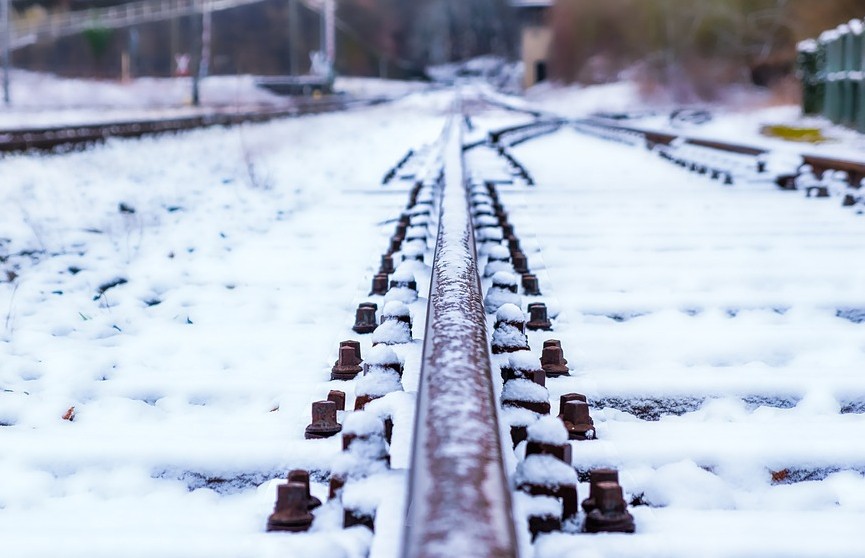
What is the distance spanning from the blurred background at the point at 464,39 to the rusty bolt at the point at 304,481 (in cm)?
2349

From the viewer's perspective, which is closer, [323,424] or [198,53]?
[323,424]

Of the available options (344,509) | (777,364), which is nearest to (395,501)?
(344,509)

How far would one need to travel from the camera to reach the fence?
44.1 feet

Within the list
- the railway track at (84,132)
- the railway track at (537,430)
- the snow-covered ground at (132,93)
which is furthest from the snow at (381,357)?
the snow-covered ground at (132,93)

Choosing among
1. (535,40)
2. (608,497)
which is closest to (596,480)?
(608,497)

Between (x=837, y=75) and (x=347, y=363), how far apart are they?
14352 millimetres

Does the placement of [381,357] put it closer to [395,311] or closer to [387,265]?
[395,311]

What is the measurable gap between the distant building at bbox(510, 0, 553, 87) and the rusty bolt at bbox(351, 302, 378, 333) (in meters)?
69.0

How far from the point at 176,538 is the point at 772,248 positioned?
3841 mm

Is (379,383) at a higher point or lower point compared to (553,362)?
higher

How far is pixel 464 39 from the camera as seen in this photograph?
154m

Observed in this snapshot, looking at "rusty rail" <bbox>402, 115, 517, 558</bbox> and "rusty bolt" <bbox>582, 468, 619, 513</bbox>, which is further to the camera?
"rusty bolt" <bbox>582, 468, 619, 513</bbox>

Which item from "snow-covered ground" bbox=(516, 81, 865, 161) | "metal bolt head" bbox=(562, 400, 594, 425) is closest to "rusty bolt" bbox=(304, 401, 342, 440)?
"metal bolt head" bbox=(562, 400, 594, 425)

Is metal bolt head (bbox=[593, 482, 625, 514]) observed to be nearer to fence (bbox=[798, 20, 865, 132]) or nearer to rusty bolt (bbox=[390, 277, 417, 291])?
rusty bolt (bbox=[390, 277, 417, 291])
